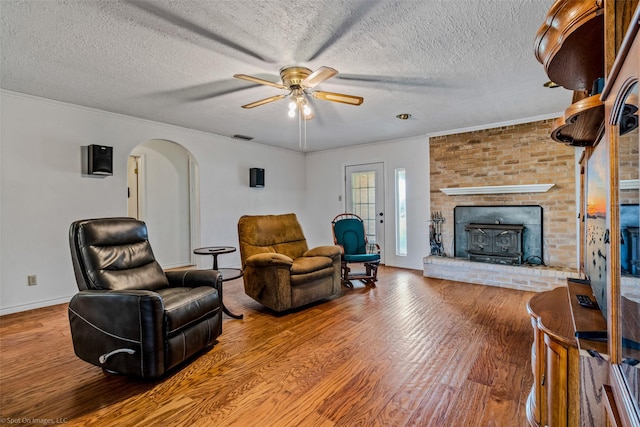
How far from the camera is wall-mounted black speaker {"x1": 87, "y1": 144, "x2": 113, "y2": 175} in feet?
12.2

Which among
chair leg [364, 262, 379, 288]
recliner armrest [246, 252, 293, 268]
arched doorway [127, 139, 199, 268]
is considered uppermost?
arched doorway [127, 139, 199, 268]

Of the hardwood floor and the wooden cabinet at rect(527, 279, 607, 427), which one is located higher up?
the wooden cabinet at rect(527, 279, 607, 427)

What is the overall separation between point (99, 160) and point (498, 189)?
5210 mm

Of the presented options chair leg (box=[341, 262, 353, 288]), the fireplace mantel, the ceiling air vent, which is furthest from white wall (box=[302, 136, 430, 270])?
the ceiling air vent

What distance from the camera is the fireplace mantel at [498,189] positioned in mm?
4214

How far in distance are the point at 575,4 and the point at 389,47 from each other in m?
1.60

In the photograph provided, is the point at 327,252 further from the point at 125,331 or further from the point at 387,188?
the point at 387,188

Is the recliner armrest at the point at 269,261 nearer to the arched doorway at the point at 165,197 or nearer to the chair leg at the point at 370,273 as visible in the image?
the chair leg at the point at 370,273

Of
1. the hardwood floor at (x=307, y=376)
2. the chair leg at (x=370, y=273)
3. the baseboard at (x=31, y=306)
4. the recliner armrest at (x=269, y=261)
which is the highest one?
the recliner armrest at (x=269, y=261)

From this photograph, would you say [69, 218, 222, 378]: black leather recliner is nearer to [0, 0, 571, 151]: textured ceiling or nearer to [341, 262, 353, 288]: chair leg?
[0, 0, 571, 151]: textured ceiling

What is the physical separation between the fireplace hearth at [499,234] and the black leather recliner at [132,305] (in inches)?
148

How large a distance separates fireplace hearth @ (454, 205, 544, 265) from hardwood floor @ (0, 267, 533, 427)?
1387 mm

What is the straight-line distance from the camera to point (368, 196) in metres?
6.09

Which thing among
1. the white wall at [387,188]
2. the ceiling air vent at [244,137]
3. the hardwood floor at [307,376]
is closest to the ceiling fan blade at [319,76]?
the hardwood floor at [307,376]
